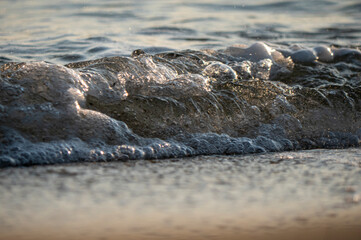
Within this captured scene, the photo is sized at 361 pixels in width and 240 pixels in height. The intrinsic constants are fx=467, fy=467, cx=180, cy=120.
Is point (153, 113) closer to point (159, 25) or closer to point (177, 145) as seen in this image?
point (177, 145)

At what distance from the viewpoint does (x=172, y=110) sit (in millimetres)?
2076

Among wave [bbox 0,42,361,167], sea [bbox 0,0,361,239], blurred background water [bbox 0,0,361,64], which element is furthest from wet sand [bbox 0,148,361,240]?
blurred background water [bbox 0,0,361,64]

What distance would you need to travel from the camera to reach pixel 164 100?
2.12 meters

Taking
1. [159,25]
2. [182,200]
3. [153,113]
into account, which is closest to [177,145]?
[153,113]

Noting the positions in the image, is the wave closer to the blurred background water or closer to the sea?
the sea

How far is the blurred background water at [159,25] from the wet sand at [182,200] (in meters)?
1.71

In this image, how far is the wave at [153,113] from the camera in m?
1.78

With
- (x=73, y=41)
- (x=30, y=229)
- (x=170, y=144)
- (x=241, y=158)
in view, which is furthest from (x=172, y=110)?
(x=73, y=41)

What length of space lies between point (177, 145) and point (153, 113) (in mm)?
216

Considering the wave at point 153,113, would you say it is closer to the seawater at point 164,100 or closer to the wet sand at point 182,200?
the seawater at point 164,100

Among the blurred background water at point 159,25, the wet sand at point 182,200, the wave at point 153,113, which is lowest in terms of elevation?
the wet sand at point 182,200

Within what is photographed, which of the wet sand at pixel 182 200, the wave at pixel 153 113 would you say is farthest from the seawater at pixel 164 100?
the wet sand at pixel 182 200

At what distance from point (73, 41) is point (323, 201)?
2.75 meters

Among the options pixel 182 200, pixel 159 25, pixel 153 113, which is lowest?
pixel 182 200
